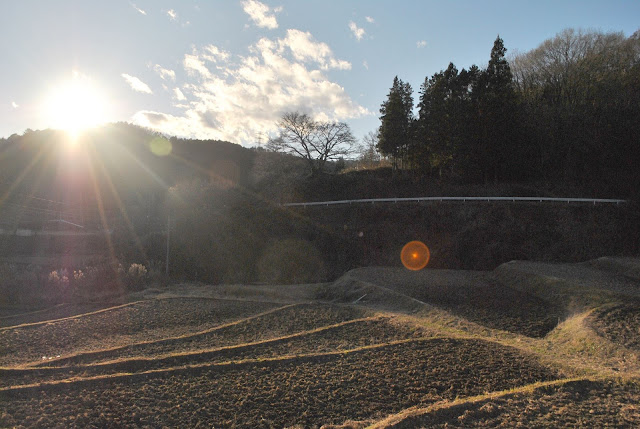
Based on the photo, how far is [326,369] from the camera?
22.5 ft

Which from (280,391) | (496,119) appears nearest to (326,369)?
(280,391)

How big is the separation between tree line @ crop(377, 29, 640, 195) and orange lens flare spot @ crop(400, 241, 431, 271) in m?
8.81

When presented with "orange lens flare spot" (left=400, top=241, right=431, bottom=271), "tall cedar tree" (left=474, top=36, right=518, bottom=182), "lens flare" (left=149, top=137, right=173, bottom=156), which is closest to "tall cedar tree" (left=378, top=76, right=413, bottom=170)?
"tall cedar tree" (left=474, top=36, right=518, bottom=182)

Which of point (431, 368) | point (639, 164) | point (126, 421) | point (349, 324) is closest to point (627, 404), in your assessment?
point (431, 368)

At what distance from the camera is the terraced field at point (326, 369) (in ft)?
17.0

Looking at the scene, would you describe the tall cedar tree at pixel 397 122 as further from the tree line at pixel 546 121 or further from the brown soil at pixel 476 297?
the brown soil at pixel 476 297

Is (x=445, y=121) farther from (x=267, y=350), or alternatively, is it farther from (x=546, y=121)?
(x=267, y=350)

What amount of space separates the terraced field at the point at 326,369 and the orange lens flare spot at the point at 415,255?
9.37 metres

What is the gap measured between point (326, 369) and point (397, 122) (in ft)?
93.1

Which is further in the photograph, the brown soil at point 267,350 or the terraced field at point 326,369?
the brown soil at point 267,350

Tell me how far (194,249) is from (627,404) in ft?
81.4

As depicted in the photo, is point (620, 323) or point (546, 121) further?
point (546, 121)

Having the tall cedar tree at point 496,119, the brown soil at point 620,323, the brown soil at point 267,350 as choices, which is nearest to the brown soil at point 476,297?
the brown soil at point 620,323

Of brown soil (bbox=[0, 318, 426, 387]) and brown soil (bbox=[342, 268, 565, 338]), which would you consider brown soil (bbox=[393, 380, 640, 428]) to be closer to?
brown soil (bbox=[0, 318, 426, 387])
